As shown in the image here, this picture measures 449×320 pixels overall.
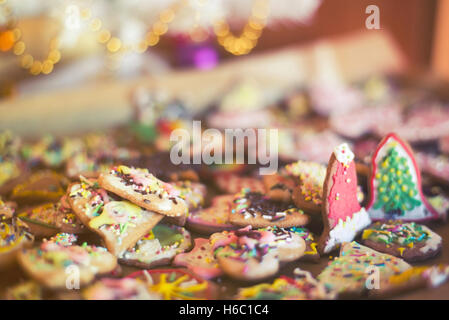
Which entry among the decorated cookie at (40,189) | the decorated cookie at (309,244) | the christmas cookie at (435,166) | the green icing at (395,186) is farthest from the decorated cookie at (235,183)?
the christmas cookie at (435,166)

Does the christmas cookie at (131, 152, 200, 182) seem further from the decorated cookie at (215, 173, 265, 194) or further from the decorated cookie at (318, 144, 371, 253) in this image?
the decorated cookie at (318, 144, 371, 253)

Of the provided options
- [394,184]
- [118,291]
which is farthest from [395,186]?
[118,291]

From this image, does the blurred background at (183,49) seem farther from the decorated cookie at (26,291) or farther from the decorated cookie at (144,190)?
the decorated cookie at (26,291)

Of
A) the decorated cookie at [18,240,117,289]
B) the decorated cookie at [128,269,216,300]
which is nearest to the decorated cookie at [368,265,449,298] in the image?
the decorated cookie at [128,269,216,300]

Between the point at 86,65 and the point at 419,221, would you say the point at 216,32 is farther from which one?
the point at 419,221

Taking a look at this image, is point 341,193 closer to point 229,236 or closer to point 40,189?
point 229,236

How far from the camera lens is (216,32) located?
2.87 meters

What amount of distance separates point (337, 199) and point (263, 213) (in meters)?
0.21

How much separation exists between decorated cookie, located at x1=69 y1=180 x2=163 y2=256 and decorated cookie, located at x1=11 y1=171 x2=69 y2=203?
22cm

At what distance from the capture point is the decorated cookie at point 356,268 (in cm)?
107

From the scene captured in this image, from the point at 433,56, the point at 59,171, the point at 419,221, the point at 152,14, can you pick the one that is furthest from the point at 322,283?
the point at 433,56

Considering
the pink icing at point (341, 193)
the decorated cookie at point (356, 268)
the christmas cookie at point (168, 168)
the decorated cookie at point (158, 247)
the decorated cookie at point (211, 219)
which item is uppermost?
the christmas cookie at point (168, 168)

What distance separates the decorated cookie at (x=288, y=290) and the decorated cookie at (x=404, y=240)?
25 centimetres

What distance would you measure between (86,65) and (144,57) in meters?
0.35
